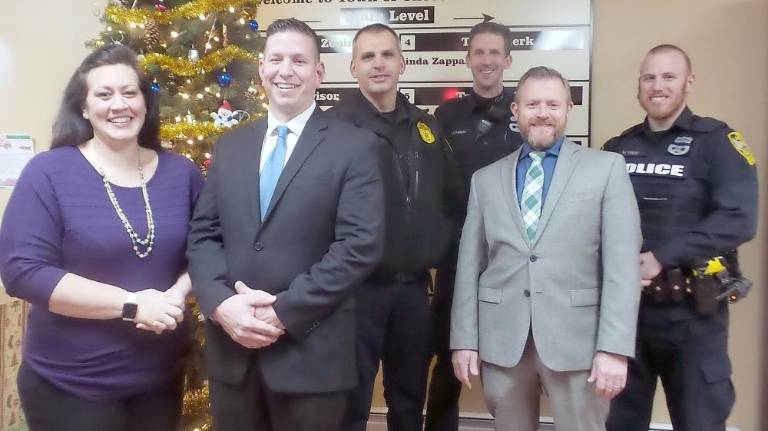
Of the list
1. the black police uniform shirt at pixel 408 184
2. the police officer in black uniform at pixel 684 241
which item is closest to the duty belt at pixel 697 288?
the police officer in black uniform at pixel 684 241

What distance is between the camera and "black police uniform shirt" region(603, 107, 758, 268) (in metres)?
2.08

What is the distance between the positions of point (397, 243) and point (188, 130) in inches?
41.4

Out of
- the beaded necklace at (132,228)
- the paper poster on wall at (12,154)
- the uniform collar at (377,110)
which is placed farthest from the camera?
the paper poster on wall at (12,154)

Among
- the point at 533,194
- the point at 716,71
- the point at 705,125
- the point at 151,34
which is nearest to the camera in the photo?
the point at 533,194

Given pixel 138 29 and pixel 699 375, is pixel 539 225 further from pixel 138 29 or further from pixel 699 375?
pixel 138 29

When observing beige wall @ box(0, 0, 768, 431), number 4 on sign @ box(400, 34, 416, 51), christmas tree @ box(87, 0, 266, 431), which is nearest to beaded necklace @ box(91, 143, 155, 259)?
christmas tree @ box(87, 0, 266, 431)

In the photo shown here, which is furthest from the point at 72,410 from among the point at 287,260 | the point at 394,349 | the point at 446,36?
the point at 446,36

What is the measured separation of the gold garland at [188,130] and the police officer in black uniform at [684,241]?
176 centimetres

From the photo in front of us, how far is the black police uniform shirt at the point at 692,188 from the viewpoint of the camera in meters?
2.08

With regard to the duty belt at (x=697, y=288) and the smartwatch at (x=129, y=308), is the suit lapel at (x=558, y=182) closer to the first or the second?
the duty belt at (x=697, y=288)

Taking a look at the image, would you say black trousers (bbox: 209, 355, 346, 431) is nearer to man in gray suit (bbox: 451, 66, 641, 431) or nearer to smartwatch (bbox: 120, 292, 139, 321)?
smartwatch (bbox: 120, 292, 139, 321)

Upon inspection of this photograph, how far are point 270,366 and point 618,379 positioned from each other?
105 centimetres

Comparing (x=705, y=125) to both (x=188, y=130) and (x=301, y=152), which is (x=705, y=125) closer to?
(x=301, y=152)

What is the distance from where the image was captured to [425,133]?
94.7 inches
